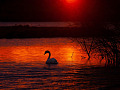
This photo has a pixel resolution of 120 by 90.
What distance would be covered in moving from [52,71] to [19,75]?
2.24 metres

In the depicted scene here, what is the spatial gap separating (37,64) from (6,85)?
6.41m

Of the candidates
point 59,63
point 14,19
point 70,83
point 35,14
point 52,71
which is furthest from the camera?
point 35,14

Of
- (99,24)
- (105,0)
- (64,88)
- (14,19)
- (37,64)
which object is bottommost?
(64,88)

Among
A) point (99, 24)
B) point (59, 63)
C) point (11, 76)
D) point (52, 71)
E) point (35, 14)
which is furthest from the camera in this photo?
point (35, 14)

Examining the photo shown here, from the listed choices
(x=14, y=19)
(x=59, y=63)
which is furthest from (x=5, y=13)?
(x=59, y=63)

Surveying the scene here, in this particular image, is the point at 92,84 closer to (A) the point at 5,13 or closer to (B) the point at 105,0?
(B) the point at 105,0

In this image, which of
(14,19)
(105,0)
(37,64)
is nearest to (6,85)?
(37,64)

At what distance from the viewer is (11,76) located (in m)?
18.6

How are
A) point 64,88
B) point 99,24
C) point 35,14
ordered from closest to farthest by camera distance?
point 64,88 < point 99,24 < point 35,14

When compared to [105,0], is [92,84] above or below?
below

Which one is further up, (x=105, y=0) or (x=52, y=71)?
(x=105, y=0)

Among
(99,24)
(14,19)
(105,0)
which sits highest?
(14,19)

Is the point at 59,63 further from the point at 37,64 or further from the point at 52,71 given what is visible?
the point at 52,71

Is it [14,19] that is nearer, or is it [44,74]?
[44,74]
